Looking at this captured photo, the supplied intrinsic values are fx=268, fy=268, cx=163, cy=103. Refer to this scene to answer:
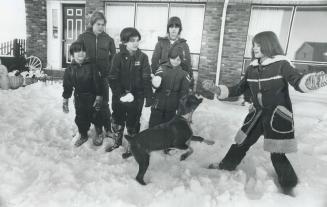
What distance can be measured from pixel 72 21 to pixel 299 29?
24.4 feet

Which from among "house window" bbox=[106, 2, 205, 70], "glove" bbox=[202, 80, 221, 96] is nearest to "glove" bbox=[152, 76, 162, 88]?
"glove" bbox=[202, 80, 221, 96]

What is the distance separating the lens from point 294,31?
7.52m

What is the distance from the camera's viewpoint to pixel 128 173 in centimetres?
346

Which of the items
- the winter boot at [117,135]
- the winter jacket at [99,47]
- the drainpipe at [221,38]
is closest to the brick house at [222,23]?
the drainpipe at [221,38]

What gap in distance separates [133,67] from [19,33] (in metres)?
12.2

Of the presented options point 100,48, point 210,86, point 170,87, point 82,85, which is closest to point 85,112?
point 82,85

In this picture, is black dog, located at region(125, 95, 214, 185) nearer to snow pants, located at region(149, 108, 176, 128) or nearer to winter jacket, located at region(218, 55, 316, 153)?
snow pants, located at region(149, 108, 176, 128)

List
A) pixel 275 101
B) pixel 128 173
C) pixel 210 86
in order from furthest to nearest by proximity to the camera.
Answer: pixel 128 173 < pixel 210 86 < pixel 275 101

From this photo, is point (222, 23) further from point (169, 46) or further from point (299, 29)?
point (169, 46)

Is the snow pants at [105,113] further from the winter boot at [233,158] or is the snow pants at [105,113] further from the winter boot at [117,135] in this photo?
the winter boot at [233,158]

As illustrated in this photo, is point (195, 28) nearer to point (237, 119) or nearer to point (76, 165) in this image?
point (237, 119)

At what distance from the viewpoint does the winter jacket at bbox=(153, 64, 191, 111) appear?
3.67 metres

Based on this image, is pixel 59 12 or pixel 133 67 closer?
pixel 133 67

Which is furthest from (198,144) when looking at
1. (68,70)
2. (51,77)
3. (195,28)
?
(51,77)
